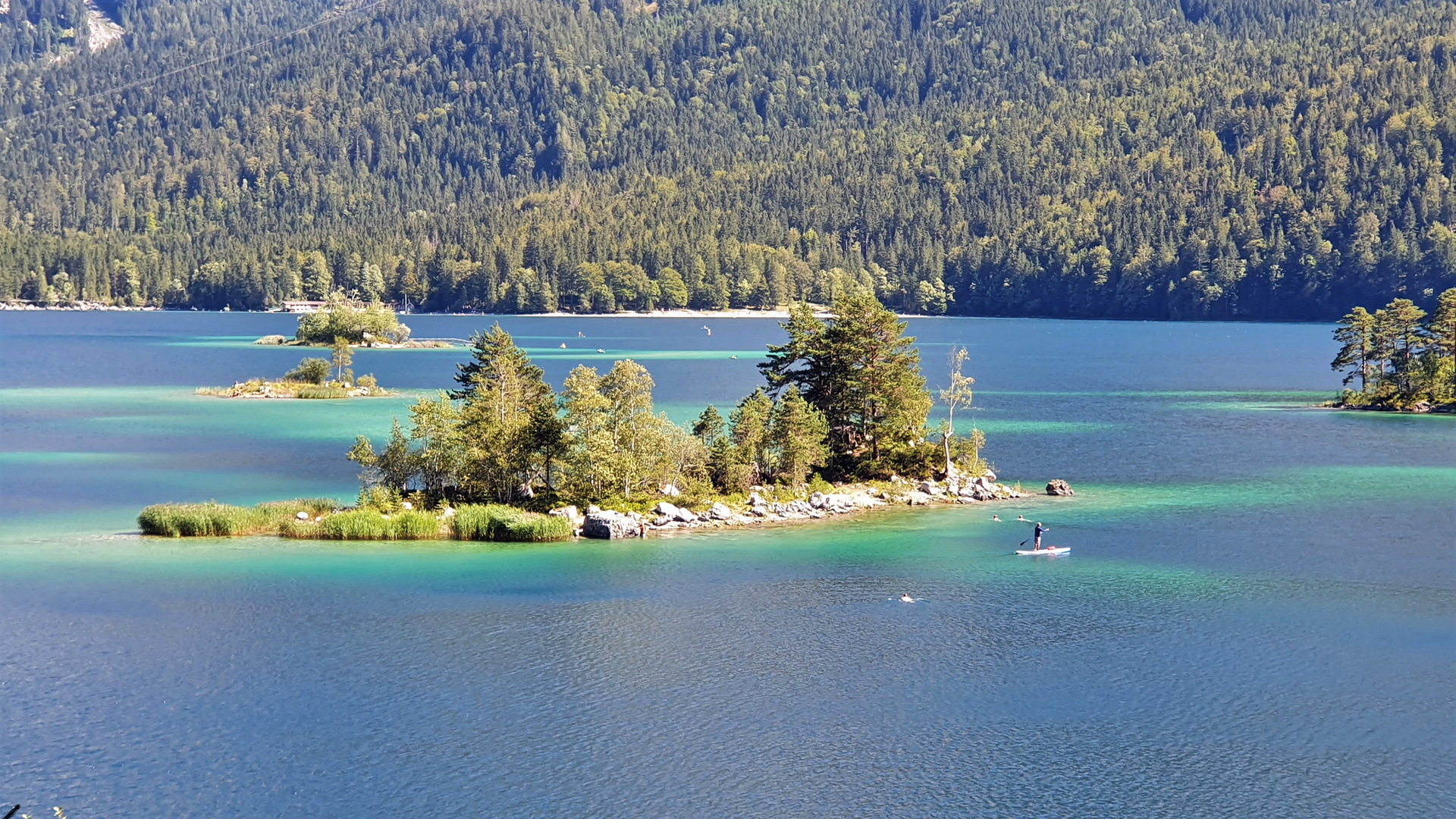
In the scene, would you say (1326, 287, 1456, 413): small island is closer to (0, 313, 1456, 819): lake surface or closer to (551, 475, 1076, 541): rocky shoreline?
(0, 313, 1456, 819): lake surface

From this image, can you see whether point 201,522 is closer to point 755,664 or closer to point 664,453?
point 664,453

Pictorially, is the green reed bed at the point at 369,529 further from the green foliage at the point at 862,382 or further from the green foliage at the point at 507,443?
the green foliage at the point at 862,382

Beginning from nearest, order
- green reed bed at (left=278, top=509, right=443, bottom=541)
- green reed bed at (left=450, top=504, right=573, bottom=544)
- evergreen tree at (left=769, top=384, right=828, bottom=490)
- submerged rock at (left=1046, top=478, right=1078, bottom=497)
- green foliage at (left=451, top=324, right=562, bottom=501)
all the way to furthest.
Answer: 1. green reed bed at (left=450, top=504, right=573, bottom=544)
2. green reed bed at (left=278, top=509, right=443, bottom=541)
3. green foliage at (left=451, top=324, right=562, bottom=501)
4. evergreen tree at (left=769, top=384, right=828, bottom=490)
5. submerged rock at (left=1046, top=478, right=1078, bottom=497)

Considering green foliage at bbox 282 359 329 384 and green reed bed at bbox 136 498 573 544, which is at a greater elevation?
green foliage at bbox 282 359 329 384

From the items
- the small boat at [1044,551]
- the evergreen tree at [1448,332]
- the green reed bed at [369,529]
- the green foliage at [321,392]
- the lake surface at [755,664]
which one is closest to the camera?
the lake surface at [755,664]

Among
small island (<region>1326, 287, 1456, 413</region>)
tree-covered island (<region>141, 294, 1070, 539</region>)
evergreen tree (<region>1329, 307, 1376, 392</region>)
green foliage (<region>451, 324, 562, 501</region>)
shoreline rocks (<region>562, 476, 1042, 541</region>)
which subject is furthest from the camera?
evergreen tree (<region>1329, 307, 1376, 392</region>)

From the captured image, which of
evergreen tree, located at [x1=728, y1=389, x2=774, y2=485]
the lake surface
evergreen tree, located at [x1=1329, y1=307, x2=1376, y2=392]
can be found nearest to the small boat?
the lake surface

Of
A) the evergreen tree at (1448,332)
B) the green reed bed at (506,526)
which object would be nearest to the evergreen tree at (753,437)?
the green reed bed at (506,526)
